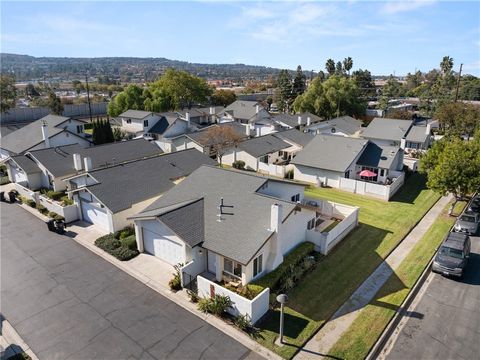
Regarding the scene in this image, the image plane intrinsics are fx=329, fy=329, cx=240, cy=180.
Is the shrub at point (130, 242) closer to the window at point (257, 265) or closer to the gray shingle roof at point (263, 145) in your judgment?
the window at point (257, 265)

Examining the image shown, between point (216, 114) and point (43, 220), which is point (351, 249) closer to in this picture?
point (43, 220)

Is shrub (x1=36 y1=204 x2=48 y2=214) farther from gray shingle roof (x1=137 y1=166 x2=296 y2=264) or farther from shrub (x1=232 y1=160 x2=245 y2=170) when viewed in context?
shrub (x1=232 y1=160 x2=245 y2=170)

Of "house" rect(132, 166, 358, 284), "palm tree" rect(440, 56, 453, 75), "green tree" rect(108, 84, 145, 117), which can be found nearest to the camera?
"house" rect(132, 166, 358, 284)

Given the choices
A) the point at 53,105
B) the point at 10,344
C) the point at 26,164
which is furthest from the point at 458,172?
the point at 53,105

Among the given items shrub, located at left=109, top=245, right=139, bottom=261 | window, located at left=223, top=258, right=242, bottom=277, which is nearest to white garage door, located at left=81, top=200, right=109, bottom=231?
shrub, located at left=109, top=245, right=139, bottom=261

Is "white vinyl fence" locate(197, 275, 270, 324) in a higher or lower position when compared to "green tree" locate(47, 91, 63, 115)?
lower

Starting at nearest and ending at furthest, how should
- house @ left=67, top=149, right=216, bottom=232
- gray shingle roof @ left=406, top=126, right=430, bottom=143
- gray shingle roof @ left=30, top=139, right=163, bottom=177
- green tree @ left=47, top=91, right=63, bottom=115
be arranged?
house @ left=67, top=149, right=216, bottom=232
gray shingle roof @ left=30, top=139, right=163, bottom=177
gray shingle roof @ left=406, top=126, right=430, bottom=143
green tree @ left=47, top=91, right=63, bottom=115

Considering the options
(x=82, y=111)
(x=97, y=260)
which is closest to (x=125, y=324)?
(x=97, y=260)
